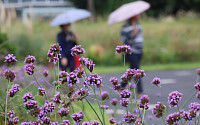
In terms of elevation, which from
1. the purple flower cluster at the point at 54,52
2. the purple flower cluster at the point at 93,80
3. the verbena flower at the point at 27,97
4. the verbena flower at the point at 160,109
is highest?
→ the purple flower cluster at the point at 54,52

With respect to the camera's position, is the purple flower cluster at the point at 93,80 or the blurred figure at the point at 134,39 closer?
the purple flower cluster at the point at 93,80

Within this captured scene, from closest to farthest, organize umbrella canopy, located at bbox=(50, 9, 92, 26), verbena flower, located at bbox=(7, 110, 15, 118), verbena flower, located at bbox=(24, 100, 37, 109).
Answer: verbena flower, located at bbox=(24, 100, 37, 109) → verbena flower, located at bbox=(7, 110, 15, 118) → umbrella canopy, located at bbox=(50, 9, 92, 26)

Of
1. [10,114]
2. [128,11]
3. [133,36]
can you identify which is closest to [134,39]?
[133,36]

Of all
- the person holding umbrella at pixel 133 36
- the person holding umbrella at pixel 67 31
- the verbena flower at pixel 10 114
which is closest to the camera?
the verbena flower at pixel 10 114

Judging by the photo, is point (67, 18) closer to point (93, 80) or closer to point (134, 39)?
point (134, 39)

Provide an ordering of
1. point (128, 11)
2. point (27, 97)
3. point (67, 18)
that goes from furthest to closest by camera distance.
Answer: point (67, 18) < point (128, 11) < point (27, 97)

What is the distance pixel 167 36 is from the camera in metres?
16.0

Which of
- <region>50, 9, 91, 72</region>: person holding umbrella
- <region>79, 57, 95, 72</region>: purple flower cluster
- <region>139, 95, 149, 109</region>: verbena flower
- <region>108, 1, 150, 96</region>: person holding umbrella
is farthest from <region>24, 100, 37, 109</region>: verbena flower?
<region>108, 1, 150, 96</region>: person holding umbrella

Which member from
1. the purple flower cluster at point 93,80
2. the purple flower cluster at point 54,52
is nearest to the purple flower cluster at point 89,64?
the purple flower cluster at point 93,80

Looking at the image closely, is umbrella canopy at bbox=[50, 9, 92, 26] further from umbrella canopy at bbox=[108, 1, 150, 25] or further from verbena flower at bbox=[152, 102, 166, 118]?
verbena flower at bbox=[152, 102, 166, 118]

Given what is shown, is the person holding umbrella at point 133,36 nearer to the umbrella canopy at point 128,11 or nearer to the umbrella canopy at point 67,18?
the umbrella canopy at point 128,11

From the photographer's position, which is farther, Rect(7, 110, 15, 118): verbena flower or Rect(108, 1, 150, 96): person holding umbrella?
Rect(108, 1, 150, 96): person holding umbrella

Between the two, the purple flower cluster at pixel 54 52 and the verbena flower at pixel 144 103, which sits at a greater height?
the purple flower cluster at pixel 54 52

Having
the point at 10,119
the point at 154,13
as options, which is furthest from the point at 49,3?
the point at 10,119
